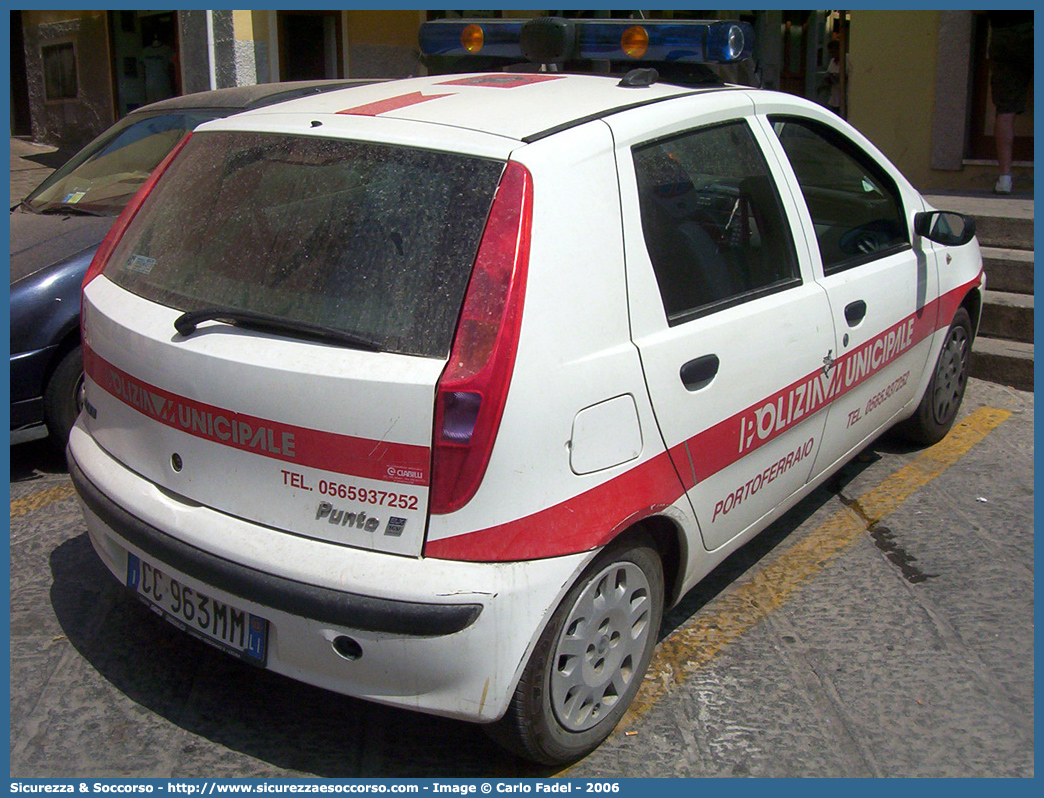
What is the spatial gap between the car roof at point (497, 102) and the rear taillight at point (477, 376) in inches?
15.7

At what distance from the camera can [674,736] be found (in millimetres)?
2785

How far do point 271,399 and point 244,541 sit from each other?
1.16 feet

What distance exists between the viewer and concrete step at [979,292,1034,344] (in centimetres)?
586

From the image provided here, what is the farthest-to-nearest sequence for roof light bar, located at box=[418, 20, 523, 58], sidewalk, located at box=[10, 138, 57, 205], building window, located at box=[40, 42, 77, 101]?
building window, located at box=[40, 42, 77, 101]
sidewalk, located at box=[10, 138, 57, 205]
roof light bar, located at box=[418, 20, 523, 58]

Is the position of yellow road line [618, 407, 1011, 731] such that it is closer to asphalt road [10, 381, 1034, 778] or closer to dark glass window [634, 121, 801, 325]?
asphalt road [10, 381, 1034, 778]

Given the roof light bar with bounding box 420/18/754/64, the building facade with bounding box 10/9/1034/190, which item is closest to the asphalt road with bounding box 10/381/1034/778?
the roof light bar with bounding box 420/18/754/64

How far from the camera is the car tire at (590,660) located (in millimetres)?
2438

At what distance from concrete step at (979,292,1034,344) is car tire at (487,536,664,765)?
405 centimetres

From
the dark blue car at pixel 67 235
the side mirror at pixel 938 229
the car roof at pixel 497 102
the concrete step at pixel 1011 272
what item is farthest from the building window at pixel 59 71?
the side mirror at pixel 938 229

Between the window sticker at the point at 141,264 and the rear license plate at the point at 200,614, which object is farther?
the window sticker at the point at 141,264

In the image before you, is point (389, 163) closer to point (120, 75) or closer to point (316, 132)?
point (316, 132)

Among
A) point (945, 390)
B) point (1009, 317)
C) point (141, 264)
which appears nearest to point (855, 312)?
point (945, 390)

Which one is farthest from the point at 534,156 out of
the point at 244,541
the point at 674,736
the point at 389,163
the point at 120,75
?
the point at 120,75

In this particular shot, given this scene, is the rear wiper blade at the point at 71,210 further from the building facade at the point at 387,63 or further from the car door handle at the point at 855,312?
the building facade at the point at 387,63
